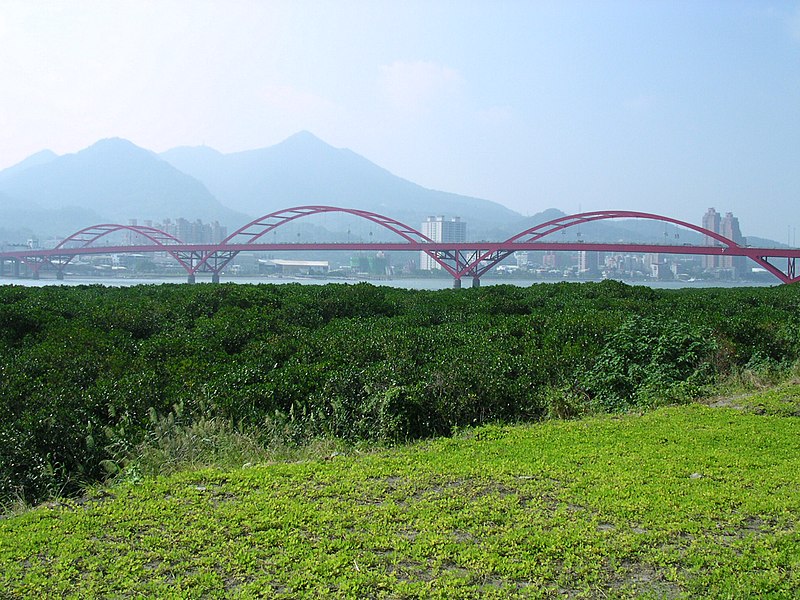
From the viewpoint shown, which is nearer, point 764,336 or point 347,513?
point 347,513

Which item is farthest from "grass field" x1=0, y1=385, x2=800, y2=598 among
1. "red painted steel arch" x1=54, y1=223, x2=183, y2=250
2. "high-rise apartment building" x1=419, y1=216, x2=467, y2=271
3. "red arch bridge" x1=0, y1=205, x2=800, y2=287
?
"high-rise apartment building" x1=419, y1=216, x2=467, y2=271

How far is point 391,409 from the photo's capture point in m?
5.80

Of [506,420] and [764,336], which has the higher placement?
[764,336]

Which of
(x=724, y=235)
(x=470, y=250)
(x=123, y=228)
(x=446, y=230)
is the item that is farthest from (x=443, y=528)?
(x=446, y=230)

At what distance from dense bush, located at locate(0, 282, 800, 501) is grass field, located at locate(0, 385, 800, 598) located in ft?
2.80

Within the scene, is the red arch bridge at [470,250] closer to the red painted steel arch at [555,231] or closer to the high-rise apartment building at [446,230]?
the red painted steel arch at [555,231]

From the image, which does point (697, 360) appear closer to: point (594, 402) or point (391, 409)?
point (594, 402)

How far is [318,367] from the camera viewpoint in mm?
6676

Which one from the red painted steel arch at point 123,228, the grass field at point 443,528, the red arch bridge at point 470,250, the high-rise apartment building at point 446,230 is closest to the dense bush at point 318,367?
the grass field at point 443,528

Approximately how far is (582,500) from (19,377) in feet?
17.0

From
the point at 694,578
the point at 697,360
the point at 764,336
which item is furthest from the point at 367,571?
the point at 764,336

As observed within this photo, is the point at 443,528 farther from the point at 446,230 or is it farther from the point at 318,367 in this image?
the point at 446,230

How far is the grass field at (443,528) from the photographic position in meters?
2.90

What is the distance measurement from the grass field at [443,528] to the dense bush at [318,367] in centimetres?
85
